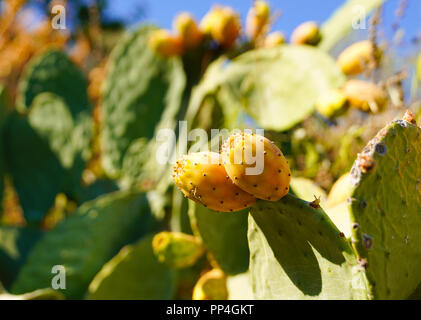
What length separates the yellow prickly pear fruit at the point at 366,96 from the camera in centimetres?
98

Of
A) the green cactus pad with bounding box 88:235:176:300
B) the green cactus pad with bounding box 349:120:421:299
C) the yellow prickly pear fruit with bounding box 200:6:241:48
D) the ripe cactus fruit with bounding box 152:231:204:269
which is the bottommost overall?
the green cactus pad with bounding box 88:235:176:300

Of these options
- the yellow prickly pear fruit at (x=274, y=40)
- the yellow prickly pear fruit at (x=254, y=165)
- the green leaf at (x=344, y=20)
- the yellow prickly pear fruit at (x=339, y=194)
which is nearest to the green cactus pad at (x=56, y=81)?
the yellow prickly pear fruit at (x=274, y=40)

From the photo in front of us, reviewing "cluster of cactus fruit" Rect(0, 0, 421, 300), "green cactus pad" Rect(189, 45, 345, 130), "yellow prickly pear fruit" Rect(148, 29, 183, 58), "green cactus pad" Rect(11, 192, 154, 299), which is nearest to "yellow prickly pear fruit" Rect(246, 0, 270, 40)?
"cluster of cactus fruit" Rect(0, 0, 421, 300)

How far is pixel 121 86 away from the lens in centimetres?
157

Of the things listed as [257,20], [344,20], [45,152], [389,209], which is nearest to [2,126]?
[45,152]

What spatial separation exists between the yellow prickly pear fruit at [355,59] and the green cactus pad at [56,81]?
992mm

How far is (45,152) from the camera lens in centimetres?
162

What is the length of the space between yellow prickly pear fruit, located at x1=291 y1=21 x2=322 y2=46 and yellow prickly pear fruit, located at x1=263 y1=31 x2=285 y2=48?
4 centimetres

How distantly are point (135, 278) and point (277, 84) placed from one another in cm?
63

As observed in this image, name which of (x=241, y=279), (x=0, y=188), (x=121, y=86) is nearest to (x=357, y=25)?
(x=241, y=279)

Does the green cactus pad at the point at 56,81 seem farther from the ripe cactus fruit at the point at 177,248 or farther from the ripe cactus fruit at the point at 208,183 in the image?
the ripe cactus fruit at the point at 208,183

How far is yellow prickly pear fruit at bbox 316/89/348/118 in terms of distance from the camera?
102 centimetres

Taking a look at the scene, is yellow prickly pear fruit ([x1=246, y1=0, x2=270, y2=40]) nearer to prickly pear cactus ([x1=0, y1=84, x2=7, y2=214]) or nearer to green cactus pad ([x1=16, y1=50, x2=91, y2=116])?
green cactus pad ([x1=16, y1=50, x2=91, y2=116])
